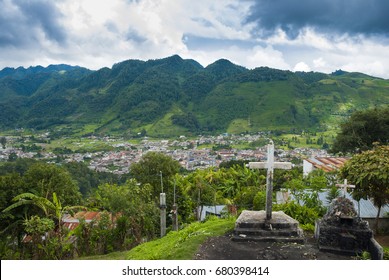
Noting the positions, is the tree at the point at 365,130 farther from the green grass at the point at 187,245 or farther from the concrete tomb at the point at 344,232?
the green grass at the point at 187,245

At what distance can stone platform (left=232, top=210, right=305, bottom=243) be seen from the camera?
6.72m

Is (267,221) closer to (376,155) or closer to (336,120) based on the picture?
(376,155)

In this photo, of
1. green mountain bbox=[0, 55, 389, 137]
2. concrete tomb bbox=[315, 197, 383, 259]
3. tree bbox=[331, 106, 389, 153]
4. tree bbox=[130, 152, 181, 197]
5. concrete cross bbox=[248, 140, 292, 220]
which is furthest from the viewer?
green mountain bbox=[0, 55, 389, 137]

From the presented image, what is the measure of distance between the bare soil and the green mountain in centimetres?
8098

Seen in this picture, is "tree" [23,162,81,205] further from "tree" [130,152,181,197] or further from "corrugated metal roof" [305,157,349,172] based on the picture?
"corrugated metal roof" [305,157,349,172]

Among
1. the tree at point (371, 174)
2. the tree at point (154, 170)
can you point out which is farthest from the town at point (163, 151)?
the tree at point (371, 174)

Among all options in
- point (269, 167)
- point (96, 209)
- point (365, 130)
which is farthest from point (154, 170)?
point (365, 130)

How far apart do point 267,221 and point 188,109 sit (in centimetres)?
11583

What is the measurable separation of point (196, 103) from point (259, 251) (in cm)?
12123

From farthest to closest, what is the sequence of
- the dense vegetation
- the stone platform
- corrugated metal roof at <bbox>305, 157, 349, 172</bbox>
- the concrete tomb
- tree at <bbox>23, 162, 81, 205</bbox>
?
1. corrugated metal roof at <bbox>305, 157, 349, 172</bbox>
2. tree at <bbox>23, 162, 81, 205</bbox>
3. the dense vegetation
4. the stone platform
5. the concrete tomb

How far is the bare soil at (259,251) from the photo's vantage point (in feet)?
19.5

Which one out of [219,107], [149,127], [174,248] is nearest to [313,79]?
[219,107]

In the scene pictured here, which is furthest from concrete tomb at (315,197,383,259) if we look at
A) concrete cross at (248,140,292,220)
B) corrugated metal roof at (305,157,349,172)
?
corrugated metal roof at (305,157,349,172)

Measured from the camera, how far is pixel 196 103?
415ft
